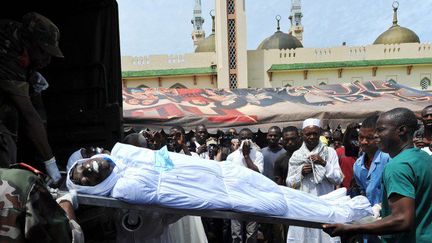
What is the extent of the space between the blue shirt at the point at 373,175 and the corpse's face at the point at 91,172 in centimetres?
225

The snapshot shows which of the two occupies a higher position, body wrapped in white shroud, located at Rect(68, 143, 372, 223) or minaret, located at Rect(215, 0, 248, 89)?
minaret, located at Rect(215, 0, 248, 89)

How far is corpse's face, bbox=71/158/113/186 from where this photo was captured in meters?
2.51

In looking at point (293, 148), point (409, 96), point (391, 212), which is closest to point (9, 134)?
point (391, 212)

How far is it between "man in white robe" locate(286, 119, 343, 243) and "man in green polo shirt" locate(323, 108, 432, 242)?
2361mm

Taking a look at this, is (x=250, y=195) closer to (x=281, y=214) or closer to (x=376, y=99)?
(x=281, y=214)

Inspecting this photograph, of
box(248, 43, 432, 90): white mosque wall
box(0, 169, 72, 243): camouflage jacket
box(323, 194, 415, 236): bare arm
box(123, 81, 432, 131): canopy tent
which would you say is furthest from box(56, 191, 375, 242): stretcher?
box(248, 43, 432, 90): white mosque wall

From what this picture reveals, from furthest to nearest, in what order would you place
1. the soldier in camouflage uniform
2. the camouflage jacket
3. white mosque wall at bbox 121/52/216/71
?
white mosque wall at bbox 121/52/216/71 → the soldier in camouflage uniform → the camouflage jacket

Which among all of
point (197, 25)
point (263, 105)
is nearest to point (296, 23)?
point (197, 25)

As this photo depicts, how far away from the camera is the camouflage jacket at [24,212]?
5.18 ft

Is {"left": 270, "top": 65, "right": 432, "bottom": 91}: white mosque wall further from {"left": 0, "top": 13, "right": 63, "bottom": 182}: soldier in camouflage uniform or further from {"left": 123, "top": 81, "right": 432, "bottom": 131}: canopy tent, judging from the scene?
{"left": 0, "top": 13, "right": 63, "bottom": 182}: soldier in camouflage uniform

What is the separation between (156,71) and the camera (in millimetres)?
29578

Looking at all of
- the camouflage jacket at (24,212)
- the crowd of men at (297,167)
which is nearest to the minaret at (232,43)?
the crowd of men at (297,167)

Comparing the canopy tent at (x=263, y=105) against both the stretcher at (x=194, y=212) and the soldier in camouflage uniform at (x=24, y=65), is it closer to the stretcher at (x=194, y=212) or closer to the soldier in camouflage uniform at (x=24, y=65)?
the soldier in camouflage uniform at (x=24, y=65)

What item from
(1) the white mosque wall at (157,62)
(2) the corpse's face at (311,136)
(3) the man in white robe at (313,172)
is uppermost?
(1) the white mosque wall at (157,62)
